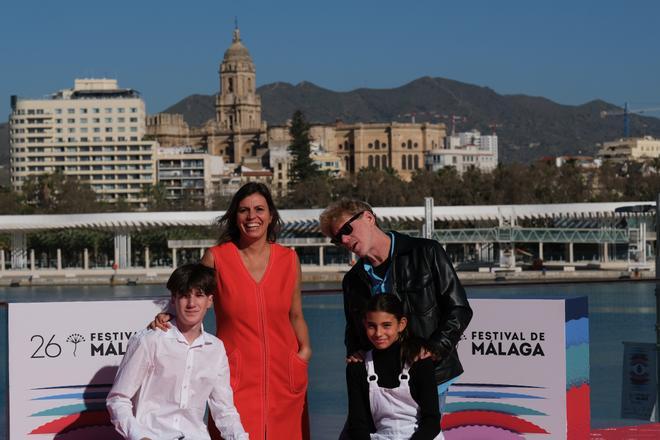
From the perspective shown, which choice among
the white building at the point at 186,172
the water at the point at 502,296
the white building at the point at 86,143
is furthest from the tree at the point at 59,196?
the white building at the point at 186,172

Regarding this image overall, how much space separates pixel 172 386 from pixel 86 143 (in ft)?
338

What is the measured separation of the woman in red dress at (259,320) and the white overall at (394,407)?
439 millimetres

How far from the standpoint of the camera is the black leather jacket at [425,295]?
4.19 m

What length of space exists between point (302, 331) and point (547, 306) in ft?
3.19

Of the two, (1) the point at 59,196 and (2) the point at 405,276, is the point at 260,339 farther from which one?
(1) the point at 59,196

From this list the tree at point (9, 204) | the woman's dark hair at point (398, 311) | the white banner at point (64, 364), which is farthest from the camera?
the tree at point (9, 204)

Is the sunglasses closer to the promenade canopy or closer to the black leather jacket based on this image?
the black leather jacket

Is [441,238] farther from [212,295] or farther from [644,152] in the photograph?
[644,152]

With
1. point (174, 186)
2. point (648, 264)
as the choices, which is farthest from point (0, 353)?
point (174, 186)

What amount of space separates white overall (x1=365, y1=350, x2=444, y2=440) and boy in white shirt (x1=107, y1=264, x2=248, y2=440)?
474 mm

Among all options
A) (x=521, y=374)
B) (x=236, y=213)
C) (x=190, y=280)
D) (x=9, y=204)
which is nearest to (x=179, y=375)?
(x=190, y=280)

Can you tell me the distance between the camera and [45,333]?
4.66m

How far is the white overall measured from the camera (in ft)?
13.4

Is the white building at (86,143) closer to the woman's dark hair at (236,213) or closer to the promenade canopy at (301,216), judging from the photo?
the promenade canopy at (301,216)
